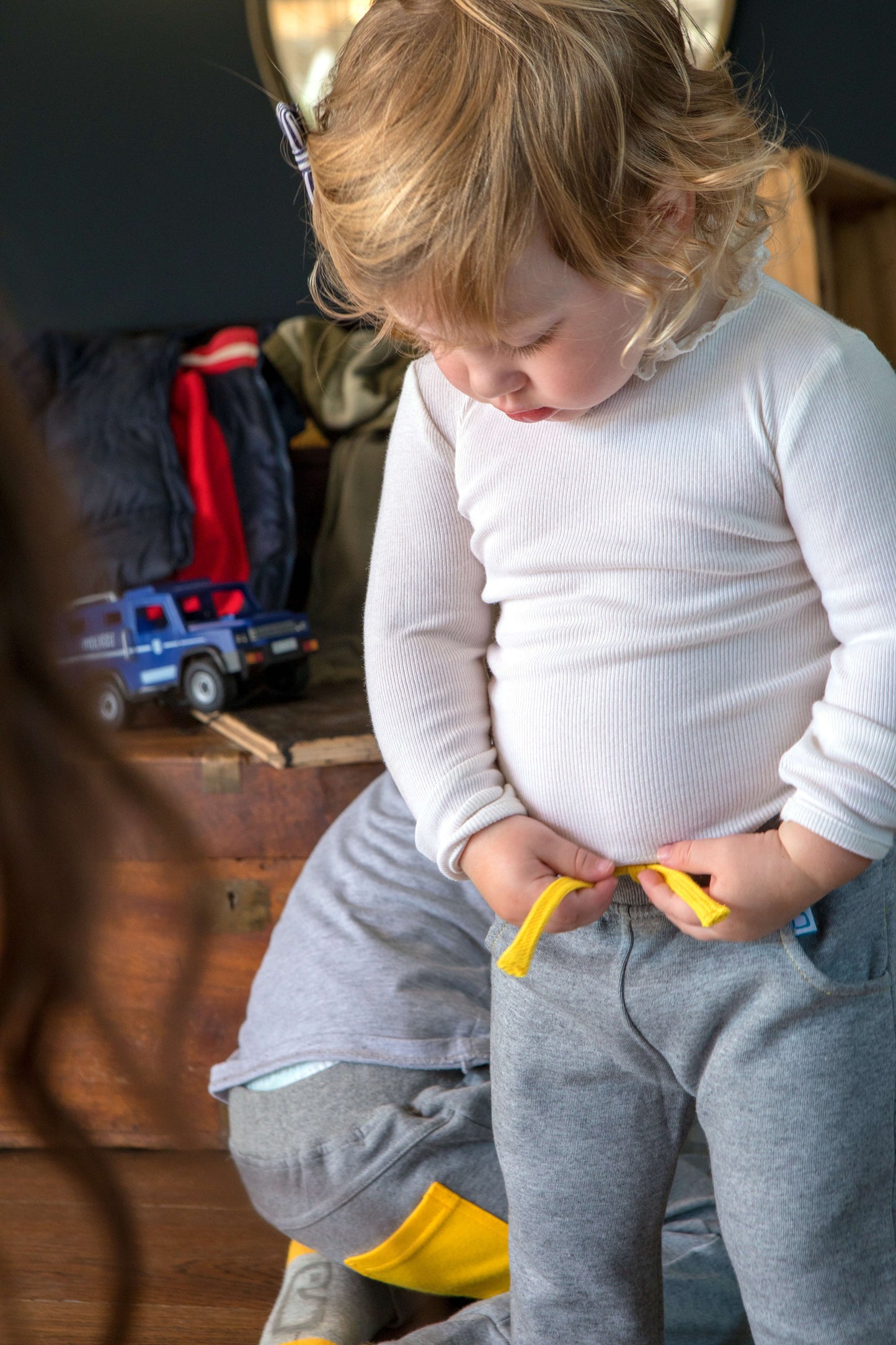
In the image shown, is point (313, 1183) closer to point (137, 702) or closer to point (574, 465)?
point (574, 465)

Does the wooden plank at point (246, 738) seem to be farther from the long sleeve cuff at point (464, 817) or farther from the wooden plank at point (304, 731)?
the long sleeve cuff at point (464, 817)

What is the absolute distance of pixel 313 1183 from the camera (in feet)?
3.54

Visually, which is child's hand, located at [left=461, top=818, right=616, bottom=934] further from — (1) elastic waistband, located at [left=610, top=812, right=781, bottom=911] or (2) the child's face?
(2) the child's face

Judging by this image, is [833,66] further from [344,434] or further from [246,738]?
[246,738]

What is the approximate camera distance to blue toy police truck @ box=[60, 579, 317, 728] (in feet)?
5.57

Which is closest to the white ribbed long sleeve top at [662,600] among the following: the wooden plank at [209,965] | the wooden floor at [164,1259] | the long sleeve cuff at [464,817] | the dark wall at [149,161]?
the long sleeve cuff at [464,817]

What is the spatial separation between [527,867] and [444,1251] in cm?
52

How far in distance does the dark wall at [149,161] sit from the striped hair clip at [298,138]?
1945 mm

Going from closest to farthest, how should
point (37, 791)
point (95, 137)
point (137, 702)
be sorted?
point (37, 791)
point (137, 702)
point (95, 137)

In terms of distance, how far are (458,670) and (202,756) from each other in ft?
2.49

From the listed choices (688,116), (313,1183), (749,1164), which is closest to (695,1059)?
(749,1164)

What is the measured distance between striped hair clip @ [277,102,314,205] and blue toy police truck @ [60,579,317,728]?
101 cm

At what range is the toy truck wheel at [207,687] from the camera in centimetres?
168

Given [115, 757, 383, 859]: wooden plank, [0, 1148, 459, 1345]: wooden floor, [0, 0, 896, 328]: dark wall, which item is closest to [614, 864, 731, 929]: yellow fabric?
[0, 1148, 459, 1345]: wooden floor
